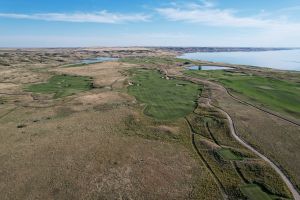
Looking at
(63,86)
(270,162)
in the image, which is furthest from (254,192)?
(63,86)

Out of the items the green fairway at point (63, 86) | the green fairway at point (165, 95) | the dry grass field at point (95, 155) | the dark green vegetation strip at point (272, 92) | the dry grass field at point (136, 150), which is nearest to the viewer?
the dry grass field at point (95, 155)

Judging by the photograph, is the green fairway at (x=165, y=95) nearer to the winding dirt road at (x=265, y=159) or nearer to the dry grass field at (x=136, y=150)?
the dry grass field at (x=136, y=150)

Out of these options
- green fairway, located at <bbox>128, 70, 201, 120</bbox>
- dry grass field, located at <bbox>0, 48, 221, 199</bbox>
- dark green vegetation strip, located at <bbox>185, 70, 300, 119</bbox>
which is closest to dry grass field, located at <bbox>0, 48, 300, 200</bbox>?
dry grass field, located at <bbox>0, 48, 221, 199</bbox>

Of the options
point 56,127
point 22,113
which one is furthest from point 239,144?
point 22,113

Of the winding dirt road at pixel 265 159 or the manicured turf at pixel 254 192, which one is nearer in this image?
the manicured turf at pixel 254 192

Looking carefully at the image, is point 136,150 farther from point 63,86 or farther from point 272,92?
point 63,86

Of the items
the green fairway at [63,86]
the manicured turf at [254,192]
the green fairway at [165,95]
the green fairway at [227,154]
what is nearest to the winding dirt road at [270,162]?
the manicured turf at [254,192]
